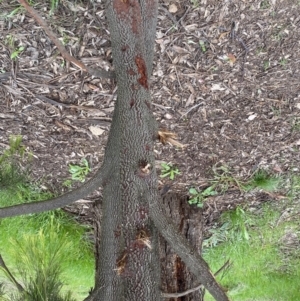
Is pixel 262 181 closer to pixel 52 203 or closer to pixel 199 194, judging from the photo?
pixel 199 194

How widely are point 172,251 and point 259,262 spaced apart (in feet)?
3.36

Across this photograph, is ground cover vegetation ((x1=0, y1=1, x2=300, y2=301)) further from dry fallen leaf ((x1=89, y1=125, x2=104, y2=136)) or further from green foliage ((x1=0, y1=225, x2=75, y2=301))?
green foliage ((x1=0, y1=225, x2=75, y2=301))

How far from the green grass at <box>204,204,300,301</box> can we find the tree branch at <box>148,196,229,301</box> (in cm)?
114

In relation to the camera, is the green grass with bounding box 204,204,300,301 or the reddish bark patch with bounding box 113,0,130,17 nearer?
the reddish bark patch with bounding box 113,0,130,17

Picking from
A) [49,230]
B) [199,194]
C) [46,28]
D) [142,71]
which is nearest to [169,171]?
[199,194]

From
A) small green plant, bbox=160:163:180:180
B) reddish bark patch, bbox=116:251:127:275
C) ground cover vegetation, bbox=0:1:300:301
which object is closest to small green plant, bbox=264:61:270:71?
ground cover vegetation, bbox=0:1:300:301

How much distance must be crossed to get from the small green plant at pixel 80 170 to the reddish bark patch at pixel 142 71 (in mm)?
801

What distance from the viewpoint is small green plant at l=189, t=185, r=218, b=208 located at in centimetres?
204

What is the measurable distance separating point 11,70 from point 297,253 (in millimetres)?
1860

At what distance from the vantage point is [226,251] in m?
2.42

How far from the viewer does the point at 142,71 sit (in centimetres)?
126

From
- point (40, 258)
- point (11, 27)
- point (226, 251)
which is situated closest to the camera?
point (40, 258)

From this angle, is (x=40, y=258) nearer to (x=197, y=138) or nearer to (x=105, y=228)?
(x=105, y=228)

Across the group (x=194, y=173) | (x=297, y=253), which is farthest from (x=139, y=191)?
(x=297, y=253)
